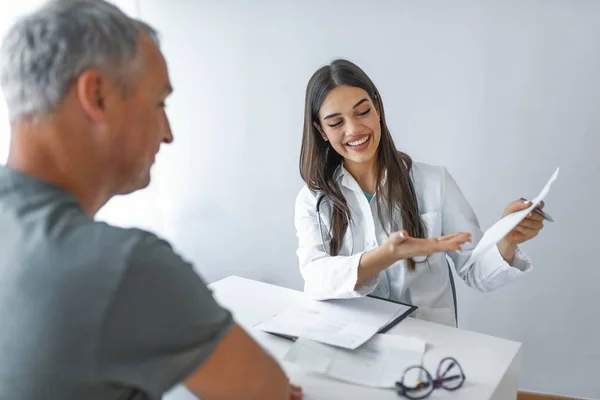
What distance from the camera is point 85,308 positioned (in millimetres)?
613

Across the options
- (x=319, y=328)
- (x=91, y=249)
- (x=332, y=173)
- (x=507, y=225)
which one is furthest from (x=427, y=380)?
(x=332, y=173)

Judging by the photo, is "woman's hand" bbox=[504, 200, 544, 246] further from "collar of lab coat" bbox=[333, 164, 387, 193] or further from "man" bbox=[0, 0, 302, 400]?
"man" bbox=[0, 0, 302, 400]

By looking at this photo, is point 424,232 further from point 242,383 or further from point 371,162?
point 242,383

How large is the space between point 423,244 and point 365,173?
19.0 inches

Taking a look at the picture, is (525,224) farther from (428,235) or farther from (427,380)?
(427,380)

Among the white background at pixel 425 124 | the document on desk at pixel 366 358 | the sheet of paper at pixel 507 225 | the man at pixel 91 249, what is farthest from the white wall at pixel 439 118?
the man at pixel 91 249

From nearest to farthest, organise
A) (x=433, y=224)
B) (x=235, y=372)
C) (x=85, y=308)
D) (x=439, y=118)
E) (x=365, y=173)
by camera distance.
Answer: (x=85, y=308)
(x=235, y=372)
(x=433, y=224)
(x=365, y=173)
(x=439, y=118)

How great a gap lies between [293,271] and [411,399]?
60.4 inches

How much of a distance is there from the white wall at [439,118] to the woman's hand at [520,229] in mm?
623

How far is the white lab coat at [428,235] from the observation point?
164 cm

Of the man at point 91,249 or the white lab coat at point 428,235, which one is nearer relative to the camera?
the man at point 91,249

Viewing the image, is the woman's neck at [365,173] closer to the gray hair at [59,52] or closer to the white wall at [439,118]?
the white wall at [439,118]

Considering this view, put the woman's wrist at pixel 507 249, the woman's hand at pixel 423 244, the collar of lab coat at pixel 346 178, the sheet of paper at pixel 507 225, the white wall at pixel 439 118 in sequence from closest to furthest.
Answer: the sheet of paper at pixel 507 225 < the woman's hand at pixel 423 244 < the woman's wrist at pixel 507 249 < the collar of lab coat at pixel 346 178 < the white wall at pixel 439 118

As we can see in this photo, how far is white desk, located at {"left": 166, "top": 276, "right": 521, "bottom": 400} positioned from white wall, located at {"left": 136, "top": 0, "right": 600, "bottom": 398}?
931 mm
